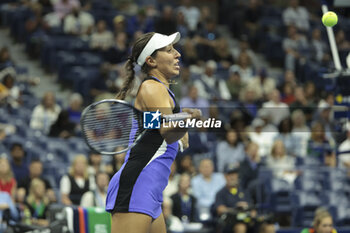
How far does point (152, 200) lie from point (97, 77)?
8579mm

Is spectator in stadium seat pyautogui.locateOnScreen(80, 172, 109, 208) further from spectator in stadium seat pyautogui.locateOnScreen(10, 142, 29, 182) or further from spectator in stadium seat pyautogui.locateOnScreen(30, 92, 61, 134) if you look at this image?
spectator in stadium seat pyautogui.locateOnScreen(30, 92, 61, 134)

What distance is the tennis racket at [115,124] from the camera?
405cm

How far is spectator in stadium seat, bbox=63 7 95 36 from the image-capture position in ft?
44.9

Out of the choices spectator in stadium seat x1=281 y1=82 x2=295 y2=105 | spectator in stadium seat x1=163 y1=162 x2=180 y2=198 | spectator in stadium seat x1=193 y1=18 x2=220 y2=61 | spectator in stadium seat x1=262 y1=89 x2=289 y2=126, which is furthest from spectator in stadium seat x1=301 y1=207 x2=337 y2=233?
spectator in stadium seat x1=193 y1=18 x2=220 y2=61

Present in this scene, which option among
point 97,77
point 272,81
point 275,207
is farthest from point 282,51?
point 275,207

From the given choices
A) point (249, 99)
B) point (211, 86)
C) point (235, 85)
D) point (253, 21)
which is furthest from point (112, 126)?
point (253, 21)

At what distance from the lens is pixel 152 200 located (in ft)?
13.7

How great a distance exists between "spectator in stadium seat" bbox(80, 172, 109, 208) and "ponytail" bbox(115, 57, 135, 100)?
403cm

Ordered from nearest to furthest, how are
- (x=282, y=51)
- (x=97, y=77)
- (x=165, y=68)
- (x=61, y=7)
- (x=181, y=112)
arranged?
(x=181, y=112) → (x=165, y=68) → (x=97, y=77) → (x=61, y=7) → (x=282, y=51)

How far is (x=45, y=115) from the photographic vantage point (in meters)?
11.0

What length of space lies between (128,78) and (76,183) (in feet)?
15.1

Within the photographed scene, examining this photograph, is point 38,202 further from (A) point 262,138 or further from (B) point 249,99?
(B) point 249,99

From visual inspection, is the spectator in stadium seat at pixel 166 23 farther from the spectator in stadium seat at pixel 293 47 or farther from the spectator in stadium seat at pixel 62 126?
the spectator in stadium seat at pixel 62 126

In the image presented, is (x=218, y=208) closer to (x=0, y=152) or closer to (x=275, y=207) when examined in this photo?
(x=275, y=207)
